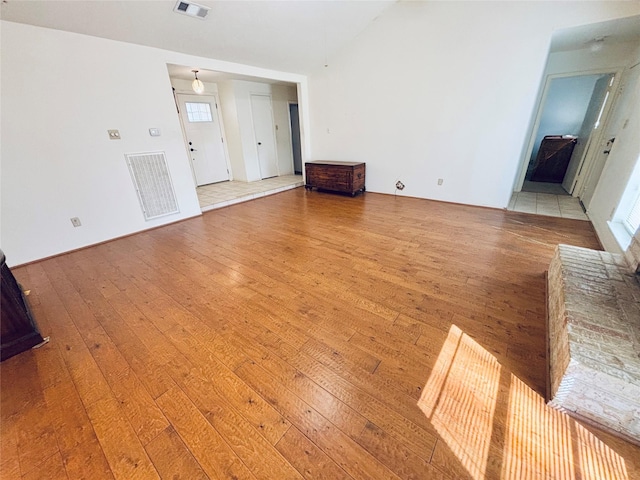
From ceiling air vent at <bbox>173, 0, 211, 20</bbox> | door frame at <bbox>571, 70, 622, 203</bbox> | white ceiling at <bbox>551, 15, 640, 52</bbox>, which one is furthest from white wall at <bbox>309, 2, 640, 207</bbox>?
ceiling air vent at <bbox>173, 0, 211, 20</bbox>

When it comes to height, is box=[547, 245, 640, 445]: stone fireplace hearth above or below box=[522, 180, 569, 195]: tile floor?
above

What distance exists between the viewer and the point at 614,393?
3.78 ft

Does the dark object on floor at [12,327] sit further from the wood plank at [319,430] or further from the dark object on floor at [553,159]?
the dark object on floor at [553,159]

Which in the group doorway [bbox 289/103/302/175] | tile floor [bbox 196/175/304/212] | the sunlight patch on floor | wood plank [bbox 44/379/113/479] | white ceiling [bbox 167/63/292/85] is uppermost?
white ceiling [bbox 167/63/292/85]

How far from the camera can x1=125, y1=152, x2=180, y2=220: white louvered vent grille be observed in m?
3.64

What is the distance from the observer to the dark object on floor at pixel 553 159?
568cm

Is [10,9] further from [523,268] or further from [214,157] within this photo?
[523,268]

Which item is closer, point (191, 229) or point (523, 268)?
point (523, 268)

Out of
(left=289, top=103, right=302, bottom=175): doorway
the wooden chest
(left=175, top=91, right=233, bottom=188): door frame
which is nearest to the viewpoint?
the wooden chest

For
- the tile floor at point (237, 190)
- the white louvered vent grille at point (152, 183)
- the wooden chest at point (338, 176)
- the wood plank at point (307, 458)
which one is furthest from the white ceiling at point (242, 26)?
the wood plank at point (307, 458)

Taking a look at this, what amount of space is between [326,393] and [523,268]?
7.79 ft

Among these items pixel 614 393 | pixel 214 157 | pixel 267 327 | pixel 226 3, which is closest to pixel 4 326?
pixel 267 327

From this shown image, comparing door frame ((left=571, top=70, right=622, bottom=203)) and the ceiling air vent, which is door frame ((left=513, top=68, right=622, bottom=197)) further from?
the ceiling air vent

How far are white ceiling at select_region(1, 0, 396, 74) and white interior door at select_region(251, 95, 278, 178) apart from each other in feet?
4.93
